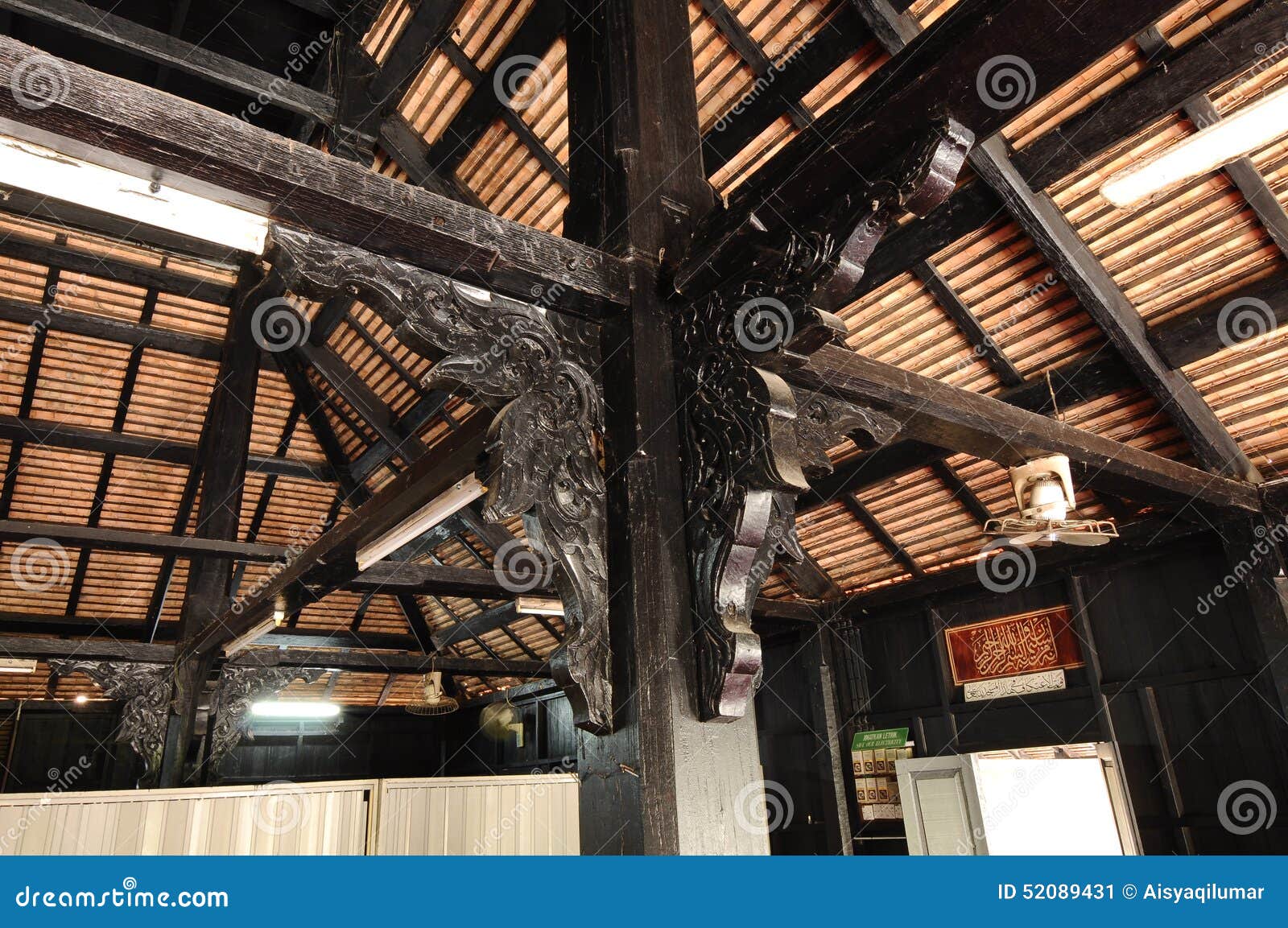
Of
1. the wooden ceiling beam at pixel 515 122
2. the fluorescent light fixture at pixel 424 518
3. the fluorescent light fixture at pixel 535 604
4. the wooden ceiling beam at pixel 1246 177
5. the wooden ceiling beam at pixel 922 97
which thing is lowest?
the wooden ceiling beam at pixel 922 97

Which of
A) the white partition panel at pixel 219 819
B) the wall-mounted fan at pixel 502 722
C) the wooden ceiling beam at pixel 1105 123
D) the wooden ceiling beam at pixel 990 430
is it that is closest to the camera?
the wooden ceiling beam at pixel 990 430

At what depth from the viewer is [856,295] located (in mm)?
2562

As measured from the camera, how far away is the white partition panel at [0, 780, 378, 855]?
477 centimetres

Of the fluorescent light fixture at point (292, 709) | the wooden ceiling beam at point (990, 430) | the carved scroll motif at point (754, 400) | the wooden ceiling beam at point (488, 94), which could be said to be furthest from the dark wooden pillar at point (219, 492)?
the carved scroll motif at point (754, 400)

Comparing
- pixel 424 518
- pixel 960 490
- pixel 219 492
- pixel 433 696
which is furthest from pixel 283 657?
pixel 960 490

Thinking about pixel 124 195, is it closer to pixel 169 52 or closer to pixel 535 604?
pixel 169 52

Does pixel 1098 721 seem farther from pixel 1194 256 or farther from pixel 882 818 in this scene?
pixel 1194 256

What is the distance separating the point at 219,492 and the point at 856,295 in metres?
6.82

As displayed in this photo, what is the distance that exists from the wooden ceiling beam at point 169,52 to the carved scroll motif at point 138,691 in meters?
6.20

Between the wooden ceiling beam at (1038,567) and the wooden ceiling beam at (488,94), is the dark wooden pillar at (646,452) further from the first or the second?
the wooden ceiling beam at (1038,567)

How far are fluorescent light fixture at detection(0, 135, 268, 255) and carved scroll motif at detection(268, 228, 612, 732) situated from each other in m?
0.11

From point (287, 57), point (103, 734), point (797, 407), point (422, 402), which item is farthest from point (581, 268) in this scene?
point (103, 734)

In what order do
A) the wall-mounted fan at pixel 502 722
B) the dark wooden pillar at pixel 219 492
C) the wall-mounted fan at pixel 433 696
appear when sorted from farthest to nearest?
the wall-mounted fan at pixel 502 722
the wall-mounted fan at pixel 433 696
the dark wooden pillar at pixel 219 492

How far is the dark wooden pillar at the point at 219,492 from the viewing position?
7.60 metres
